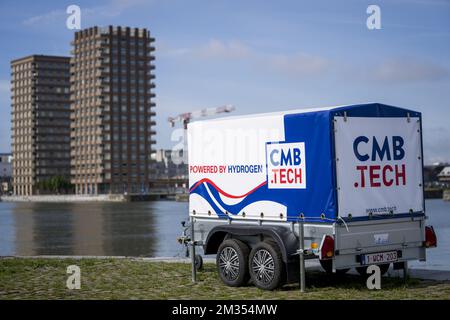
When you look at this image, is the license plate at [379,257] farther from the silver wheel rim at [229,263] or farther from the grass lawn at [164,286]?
the silver wheel rim at [229,263]

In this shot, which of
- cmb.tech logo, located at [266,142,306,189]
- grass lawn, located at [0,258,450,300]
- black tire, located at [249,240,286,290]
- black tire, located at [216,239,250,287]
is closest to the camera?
grass lawn, located at [0,258,450,300]

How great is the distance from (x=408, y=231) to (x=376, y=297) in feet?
6.75

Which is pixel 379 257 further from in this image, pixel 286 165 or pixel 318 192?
pixel 286 165

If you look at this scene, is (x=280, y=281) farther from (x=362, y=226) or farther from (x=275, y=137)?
→ (x=275, y=137)

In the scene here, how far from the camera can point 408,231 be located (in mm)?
14188

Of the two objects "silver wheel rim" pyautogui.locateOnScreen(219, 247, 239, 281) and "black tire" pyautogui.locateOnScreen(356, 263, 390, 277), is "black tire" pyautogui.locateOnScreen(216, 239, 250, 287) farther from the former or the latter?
"black tire" pyautogui.locateOnScreen(356, 263, 390, 277)

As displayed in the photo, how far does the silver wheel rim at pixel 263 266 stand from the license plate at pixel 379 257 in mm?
1712

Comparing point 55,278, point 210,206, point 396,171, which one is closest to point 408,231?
point 396,171

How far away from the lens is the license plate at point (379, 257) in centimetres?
1347

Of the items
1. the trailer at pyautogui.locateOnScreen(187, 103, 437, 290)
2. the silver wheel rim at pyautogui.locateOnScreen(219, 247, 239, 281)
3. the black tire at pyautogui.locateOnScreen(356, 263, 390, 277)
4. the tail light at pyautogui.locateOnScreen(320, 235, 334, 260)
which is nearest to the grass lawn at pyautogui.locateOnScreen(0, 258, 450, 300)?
the black tire at pyautogui.locateOnScreen(356, 263, 390, 277)

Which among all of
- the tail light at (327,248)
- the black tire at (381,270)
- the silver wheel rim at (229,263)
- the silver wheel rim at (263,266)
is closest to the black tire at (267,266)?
the silver wheel rim at (263,266)

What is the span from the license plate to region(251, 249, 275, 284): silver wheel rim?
67.4 inches

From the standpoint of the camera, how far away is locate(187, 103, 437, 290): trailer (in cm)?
1323

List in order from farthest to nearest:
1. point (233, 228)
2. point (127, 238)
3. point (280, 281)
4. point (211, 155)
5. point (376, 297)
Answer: point (127, 238) → point (211, 155) → point (233, 228) → point (280, 281) → point (376, 297)
